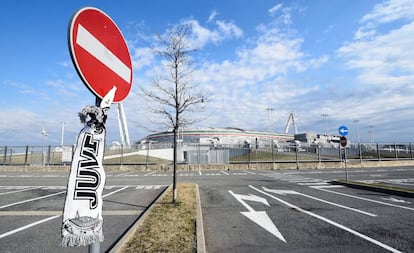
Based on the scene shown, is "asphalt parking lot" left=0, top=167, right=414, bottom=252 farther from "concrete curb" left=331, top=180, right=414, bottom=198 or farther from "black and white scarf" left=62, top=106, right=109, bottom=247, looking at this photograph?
"black and white scarf" left=62, top=106, right=109, bottom=247

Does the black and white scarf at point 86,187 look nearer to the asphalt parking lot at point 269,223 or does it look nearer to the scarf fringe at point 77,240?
the scarf fringe at point 77,240

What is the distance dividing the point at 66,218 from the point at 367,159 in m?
31.2

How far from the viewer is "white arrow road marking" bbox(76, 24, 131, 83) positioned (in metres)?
1.58

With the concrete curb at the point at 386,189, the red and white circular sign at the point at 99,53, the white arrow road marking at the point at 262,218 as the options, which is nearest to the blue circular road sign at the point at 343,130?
the concrete curb at the point at 386,189

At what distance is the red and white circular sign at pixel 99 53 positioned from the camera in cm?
155

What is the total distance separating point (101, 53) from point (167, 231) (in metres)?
4.09

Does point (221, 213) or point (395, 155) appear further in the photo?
point (395, 155)

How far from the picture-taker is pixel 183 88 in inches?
344

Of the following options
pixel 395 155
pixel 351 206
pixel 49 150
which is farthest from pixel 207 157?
pixel 395 155

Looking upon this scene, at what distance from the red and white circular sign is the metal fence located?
2381 centimetres

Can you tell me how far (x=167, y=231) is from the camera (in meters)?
4.86

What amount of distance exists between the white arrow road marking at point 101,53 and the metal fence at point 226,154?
23783 mm

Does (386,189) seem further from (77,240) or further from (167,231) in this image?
(77,240)

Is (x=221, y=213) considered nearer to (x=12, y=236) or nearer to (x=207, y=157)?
(x=12, y=236)
